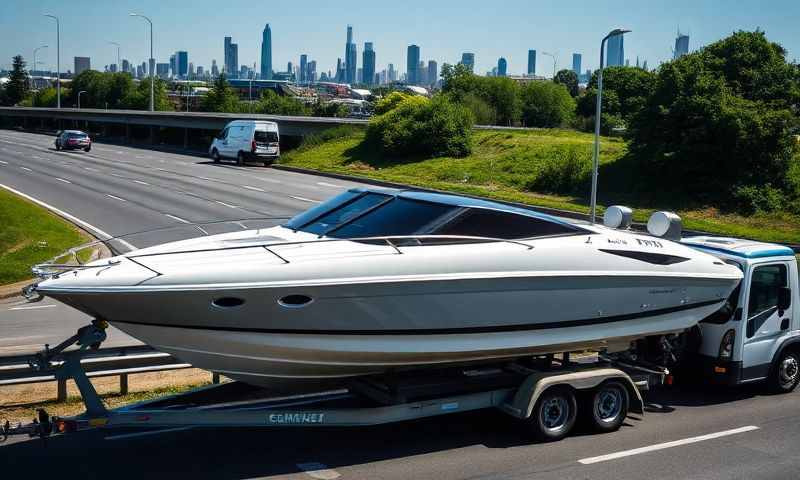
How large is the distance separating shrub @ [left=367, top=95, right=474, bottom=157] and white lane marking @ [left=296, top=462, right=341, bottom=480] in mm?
42254

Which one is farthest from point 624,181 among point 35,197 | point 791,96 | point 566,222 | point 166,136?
point 166,136

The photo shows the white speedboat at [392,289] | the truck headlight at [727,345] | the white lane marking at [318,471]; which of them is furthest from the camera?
the truck headlight at [727,345]

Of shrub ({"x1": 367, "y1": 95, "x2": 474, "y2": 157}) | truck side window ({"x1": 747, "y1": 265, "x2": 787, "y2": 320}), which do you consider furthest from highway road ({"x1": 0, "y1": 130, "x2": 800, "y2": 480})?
shrub ({"x1": 367, "y1": 95, "x2": 474, "y2": 157})

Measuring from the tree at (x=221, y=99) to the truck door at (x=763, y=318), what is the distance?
85.7 meters

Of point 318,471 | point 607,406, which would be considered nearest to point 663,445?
point 607,406

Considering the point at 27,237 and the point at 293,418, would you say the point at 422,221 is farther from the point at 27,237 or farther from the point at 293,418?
the point at 27,237

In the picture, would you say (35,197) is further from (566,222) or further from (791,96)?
(791,96)

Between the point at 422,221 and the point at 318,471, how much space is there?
276 cm

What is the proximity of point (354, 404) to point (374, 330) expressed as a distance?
111 centimetres

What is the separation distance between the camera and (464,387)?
909 centimetres

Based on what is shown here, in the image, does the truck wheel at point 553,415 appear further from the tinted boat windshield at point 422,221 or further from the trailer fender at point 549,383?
the tinted boat windshield at point 422,221

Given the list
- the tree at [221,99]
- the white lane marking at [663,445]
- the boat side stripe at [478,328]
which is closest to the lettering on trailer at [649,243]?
the boat side stripe at [478,328]

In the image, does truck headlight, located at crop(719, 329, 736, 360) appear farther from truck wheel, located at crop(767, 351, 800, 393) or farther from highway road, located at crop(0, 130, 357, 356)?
highway road, located at crop(0, 130, 357, 356)

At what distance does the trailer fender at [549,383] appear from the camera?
890 cm
